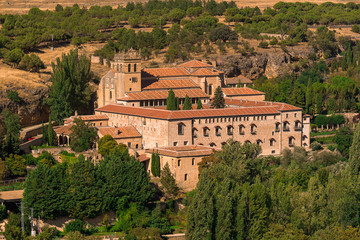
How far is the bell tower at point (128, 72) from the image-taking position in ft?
250

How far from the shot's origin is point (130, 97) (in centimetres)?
7462

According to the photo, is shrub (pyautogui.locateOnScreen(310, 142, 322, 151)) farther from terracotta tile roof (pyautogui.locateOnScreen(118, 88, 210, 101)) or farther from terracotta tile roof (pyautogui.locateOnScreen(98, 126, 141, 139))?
terracotta tile roof (pyautogui.locateOnScreen(98, 126, 141, 139))

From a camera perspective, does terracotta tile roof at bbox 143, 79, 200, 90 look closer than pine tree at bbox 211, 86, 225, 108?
No

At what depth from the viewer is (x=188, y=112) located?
68000 millimetres

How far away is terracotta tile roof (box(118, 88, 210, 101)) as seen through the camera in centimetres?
7481

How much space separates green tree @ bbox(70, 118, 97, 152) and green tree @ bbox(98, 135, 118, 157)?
1476mm

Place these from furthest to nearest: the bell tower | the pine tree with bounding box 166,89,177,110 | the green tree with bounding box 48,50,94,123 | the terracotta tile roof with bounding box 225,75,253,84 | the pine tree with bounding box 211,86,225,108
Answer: the terracotta tile roof with bounding box 225,75,253,84 < the bell tower < the green tree with bounding box 48,50,94,123 < the pine tree with bounding box 211,86,225,108 < the pine tree with bounding box 166,89,177,110

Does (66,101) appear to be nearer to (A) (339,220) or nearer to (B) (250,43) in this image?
(A) (339,220)

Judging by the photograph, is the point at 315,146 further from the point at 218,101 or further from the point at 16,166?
the point at 16,166

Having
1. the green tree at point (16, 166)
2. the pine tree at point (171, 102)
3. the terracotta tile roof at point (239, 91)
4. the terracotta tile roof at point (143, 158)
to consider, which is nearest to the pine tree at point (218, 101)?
the pine tree at point (171, 102)

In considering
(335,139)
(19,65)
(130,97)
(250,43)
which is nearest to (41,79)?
(19,65)

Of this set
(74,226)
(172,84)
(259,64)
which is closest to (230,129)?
(172,84)

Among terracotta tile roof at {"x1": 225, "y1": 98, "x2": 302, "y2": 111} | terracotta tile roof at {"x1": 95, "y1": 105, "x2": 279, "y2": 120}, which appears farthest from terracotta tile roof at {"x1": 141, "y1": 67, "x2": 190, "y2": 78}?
terracotta tile roof at {"x1": 95, "y1": 105, "x2": 279, "y2": 120}

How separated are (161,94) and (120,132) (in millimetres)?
9316
